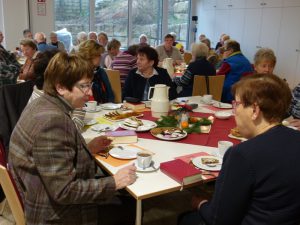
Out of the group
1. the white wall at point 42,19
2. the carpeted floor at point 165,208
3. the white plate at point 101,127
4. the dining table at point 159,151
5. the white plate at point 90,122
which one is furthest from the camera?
the white wall at point 42,19

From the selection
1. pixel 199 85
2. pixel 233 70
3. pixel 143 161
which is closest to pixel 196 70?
pixel 199 85

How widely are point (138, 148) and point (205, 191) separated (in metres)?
1.09

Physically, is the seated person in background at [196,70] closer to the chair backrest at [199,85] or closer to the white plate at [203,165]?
the chair backrest at [199,85]

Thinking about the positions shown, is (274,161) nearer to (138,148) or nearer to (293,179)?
(293,179)

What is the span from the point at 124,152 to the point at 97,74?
1477 mm

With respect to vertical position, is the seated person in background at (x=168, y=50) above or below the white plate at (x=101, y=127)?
above

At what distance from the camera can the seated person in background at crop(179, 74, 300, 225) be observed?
104 cm

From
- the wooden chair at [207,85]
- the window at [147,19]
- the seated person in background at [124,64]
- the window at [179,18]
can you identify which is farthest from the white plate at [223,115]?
the window at [179,18]

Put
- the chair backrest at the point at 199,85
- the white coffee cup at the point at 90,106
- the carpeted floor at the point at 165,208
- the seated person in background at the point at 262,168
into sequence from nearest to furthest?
the seated person in background at the point at 262,168
the carpeted floor at the point at 165,208
the white coffee cup at the point at 90,106
the chair backrest at the point at 199,85

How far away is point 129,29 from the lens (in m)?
8.90

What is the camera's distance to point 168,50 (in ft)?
20.4

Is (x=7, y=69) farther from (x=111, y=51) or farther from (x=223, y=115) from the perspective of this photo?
(x=111, y=51)

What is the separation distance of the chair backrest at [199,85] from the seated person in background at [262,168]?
2320 millimetres

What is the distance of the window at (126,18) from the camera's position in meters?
7.98
